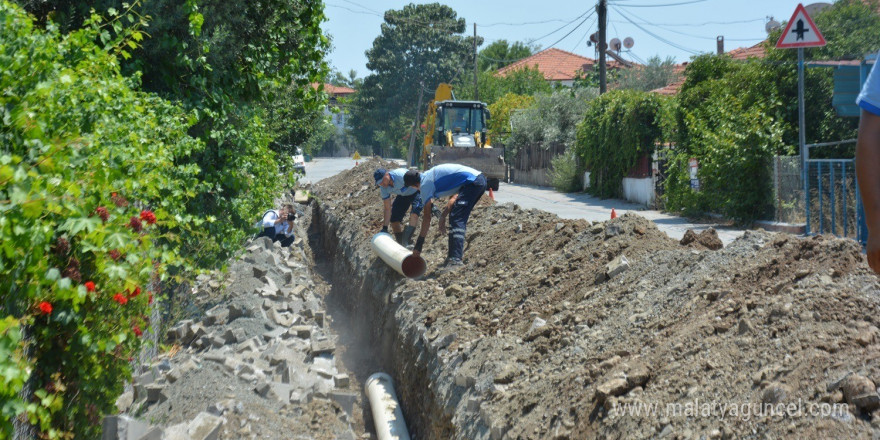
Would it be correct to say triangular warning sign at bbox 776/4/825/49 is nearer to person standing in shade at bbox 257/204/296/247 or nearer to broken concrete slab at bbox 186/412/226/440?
person standing in shade at bbox 257/204/296/247

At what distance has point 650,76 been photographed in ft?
157

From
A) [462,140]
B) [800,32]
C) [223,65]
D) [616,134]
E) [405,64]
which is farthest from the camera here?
[405,64]

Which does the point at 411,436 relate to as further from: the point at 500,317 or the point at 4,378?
the point at 4,378

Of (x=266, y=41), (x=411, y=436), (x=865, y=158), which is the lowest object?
(x=411, y=436)

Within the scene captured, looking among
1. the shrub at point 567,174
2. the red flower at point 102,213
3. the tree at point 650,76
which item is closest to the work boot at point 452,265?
the red flower at point 102,213

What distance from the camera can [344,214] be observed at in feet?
57.2

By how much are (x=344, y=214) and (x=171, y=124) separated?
1084 centimetres

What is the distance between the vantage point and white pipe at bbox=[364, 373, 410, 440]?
7.02 m

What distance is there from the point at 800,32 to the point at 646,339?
30.3ft

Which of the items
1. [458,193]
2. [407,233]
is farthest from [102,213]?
[407,233]

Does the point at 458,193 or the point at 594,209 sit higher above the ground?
the point at 458,193

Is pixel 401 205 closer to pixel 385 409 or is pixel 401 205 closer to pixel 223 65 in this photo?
pixel 223 65

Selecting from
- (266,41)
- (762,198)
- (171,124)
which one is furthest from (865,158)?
(762,198)

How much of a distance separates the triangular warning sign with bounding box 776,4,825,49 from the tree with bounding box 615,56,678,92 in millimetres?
35390
